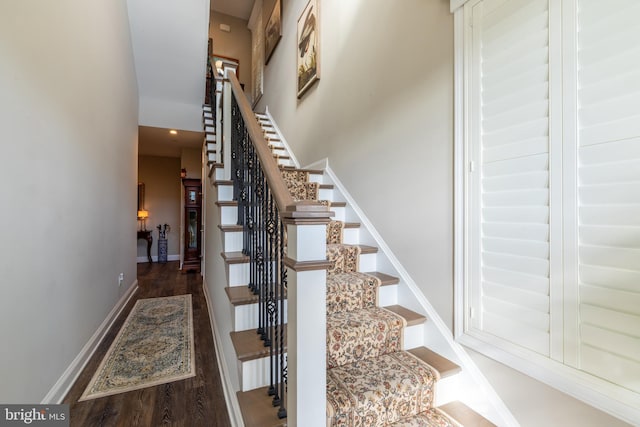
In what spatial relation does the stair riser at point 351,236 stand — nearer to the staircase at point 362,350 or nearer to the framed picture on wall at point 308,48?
the staircase at point 362,350

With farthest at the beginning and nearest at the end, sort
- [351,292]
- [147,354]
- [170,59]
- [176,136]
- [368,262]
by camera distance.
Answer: [176,136] < [170,59] < [147,354] < [368,262] < [351,292]

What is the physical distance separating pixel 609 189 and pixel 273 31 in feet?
17.4

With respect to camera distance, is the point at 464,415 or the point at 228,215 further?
the point at 228,215

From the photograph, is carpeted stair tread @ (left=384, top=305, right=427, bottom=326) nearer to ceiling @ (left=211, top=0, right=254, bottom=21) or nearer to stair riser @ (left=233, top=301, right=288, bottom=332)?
stair riser @ (left=233, top=301, right=288, bottom=332)

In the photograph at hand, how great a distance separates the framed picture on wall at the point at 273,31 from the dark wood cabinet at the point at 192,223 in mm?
2806

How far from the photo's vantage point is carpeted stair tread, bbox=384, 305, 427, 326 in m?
1.72

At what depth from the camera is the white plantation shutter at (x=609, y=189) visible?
952 millimetres

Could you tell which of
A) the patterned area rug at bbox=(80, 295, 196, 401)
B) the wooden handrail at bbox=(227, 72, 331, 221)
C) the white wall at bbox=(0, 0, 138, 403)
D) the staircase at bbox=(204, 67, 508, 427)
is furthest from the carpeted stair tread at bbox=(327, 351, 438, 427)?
the white wall at bbox=(0, 0, 138, 403)

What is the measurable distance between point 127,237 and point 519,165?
13.9ft

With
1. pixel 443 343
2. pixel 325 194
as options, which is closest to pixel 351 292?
pixel 443 343

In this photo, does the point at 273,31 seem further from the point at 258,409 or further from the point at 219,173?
the point at 258,409

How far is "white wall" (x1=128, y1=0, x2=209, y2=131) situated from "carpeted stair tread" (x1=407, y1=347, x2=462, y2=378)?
4.25m

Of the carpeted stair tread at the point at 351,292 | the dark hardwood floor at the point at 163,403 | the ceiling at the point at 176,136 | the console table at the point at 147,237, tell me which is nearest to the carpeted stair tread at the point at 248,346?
the carpeted stair tread at the point at 351,292

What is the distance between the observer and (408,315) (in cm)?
178
